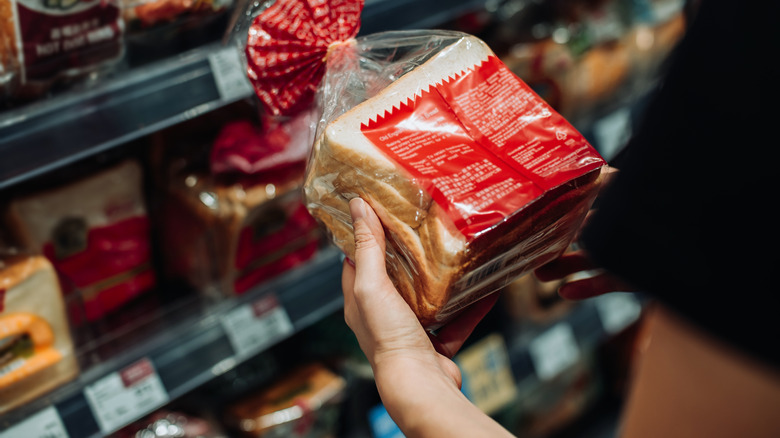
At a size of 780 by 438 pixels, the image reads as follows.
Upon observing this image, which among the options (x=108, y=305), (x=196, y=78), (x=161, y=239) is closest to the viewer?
(x=196, y=78)

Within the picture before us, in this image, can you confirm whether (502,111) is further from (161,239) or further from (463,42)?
(161,239)

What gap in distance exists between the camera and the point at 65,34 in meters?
0.87

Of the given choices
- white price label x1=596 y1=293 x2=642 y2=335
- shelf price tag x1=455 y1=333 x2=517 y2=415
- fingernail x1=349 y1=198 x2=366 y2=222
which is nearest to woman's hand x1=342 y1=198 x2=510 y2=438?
fingernail x1=349 y1=198 x2=366 y2=222

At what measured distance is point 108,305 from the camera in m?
1.15

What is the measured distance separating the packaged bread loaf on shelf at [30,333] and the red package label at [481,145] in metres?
0.58

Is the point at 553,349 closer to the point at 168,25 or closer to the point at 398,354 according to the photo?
the point at 398,354

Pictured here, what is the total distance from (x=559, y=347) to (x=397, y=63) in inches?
39.9

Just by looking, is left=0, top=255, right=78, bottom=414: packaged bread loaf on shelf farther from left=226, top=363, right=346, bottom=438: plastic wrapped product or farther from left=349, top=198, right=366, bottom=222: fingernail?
left=349, top=198, right=366, bottom=222: fingernail

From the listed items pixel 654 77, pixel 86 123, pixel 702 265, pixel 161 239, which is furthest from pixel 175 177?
pixel 654 77

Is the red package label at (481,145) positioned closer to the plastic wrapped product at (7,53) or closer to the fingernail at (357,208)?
the fingernail at (357,208)

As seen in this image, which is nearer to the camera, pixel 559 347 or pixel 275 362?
pixel 275 362

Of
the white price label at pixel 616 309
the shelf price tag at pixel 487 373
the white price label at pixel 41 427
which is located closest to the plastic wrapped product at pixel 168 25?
the white price label at pixel 41 427

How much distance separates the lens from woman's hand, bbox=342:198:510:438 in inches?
25.0

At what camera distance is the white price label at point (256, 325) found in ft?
3.58
